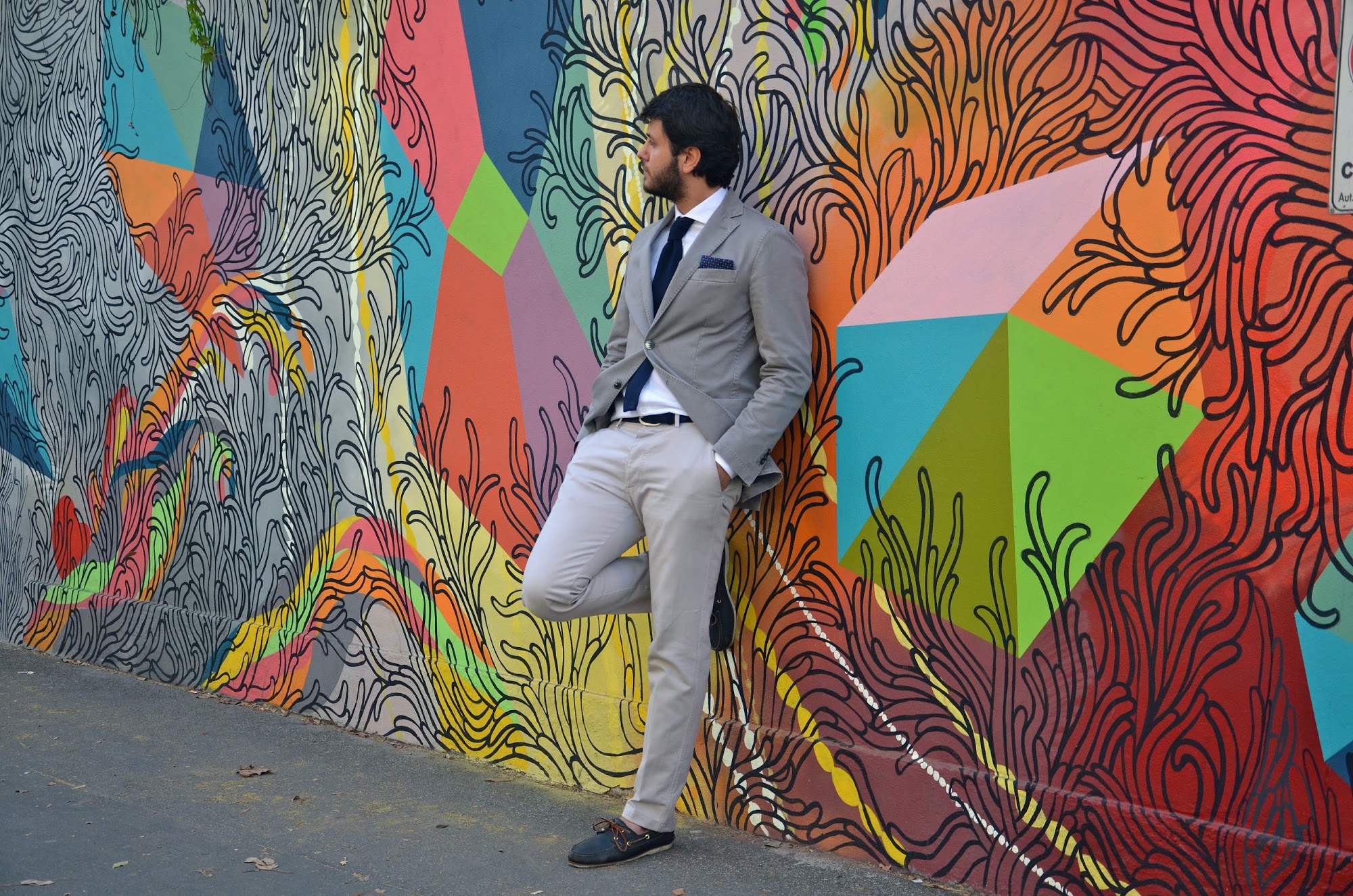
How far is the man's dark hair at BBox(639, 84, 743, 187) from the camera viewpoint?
406 centimetres

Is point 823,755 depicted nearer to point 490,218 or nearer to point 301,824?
point 301,824

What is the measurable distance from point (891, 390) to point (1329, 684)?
1395 mm

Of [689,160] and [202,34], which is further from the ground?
[202,34]

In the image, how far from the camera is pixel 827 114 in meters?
4.02

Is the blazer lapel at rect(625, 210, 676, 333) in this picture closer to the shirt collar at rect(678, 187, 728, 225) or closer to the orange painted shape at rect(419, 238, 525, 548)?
the shirt collar at rect(678, 187, 728, 225)

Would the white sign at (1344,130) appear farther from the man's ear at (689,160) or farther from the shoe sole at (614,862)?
the shoe sole at (614,862)

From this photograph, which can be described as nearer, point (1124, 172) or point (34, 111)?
point (1124, 172)

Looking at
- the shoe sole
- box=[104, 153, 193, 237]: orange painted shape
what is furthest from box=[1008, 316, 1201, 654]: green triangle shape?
box=[104, 153, 193, 237]: orange painted shape

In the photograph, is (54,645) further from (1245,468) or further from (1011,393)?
(1245,468)

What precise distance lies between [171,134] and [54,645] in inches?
110

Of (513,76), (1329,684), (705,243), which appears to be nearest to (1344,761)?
(1329,684)

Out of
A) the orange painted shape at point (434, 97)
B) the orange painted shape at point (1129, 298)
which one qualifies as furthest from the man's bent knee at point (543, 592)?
the orange painted shape at point (434, 97)

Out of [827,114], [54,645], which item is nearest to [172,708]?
[54,645]

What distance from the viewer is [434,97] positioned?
528 centimetres
